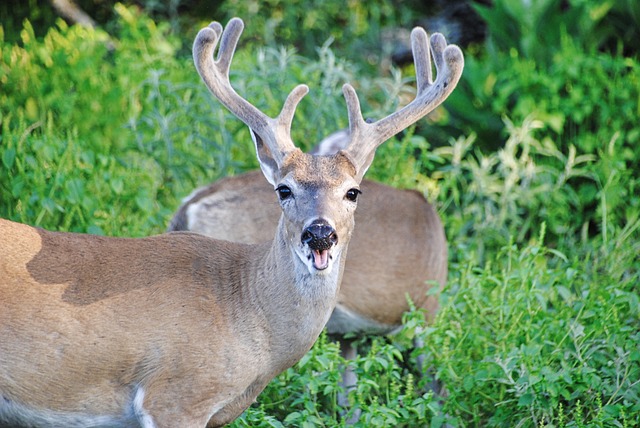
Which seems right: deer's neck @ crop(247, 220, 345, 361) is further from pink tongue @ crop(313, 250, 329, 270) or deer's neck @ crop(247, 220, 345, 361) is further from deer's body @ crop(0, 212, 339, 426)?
pink tongue @ crop(313, 250, 329, 270)

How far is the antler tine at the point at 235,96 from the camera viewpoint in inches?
196

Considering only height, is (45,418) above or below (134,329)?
below

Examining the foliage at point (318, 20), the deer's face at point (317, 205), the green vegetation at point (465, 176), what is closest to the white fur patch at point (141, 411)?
the green vegetation at point (465, 176)

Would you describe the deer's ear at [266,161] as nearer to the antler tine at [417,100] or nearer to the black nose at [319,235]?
the antler tine at [417,100]

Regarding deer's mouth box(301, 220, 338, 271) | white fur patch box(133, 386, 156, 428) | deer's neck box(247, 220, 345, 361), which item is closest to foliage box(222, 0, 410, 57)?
deer's neck box(247, 220, 345, 361)

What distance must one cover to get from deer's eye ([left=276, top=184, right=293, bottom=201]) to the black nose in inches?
12.0

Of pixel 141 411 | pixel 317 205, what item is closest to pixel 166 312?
pixel 141 411

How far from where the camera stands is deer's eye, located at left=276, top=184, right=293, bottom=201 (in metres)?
4.72

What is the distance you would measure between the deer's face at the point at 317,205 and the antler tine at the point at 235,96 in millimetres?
147

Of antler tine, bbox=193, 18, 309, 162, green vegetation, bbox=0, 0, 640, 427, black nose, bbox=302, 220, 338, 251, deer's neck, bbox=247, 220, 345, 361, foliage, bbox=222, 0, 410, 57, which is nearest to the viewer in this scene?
black nose, bbox=302, 220, 338, 251

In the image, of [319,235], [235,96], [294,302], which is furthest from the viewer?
[235,96]

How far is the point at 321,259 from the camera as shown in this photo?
450cm

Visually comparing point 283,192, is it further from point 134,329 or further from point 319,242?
point 134,329

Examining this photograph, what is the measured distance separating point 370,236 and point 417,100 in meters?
1.43
